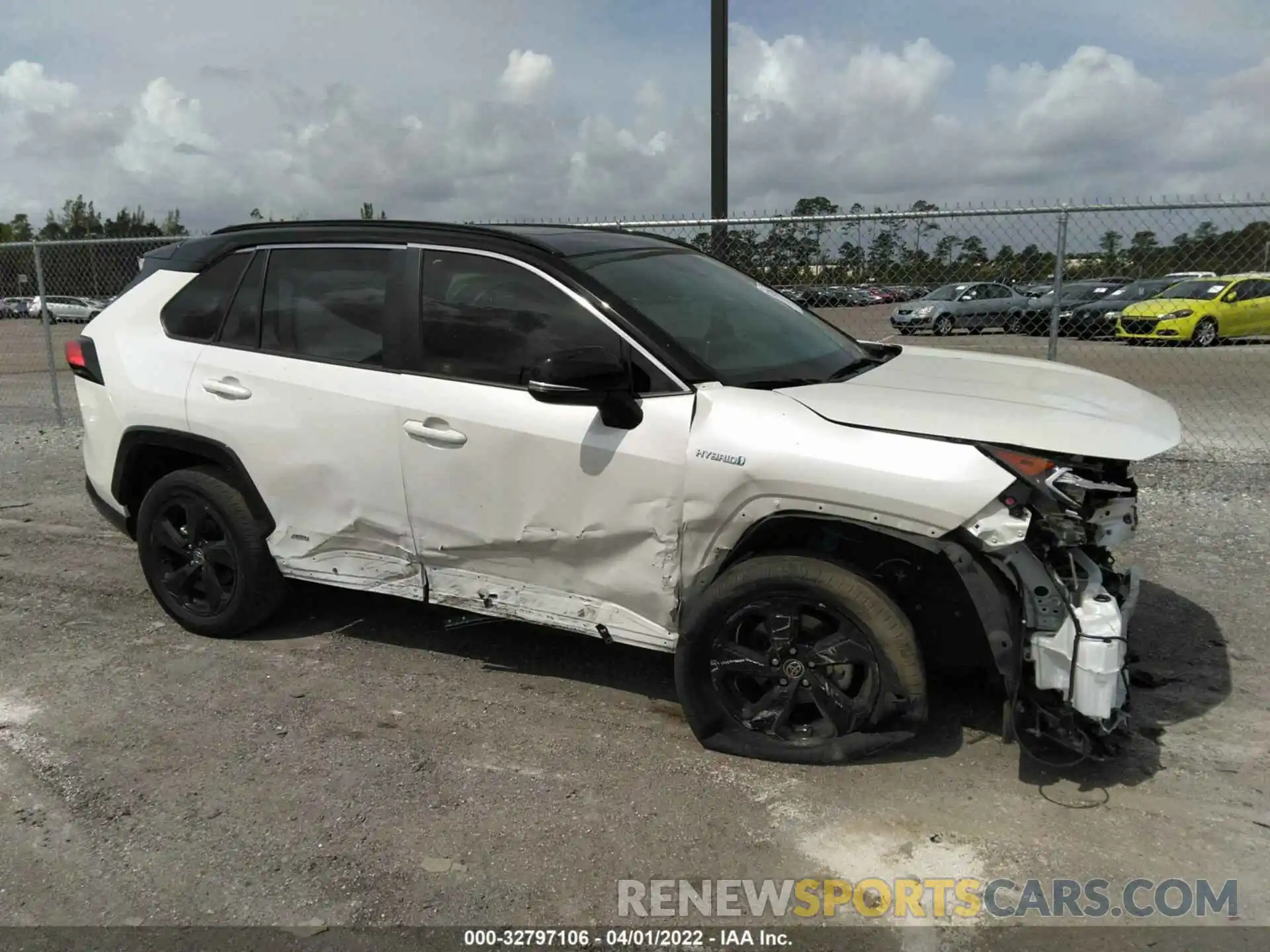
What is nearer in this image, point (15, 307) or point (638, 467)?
point (638, 467)

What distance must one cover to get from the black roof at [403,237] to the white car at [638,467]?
2 centimetres

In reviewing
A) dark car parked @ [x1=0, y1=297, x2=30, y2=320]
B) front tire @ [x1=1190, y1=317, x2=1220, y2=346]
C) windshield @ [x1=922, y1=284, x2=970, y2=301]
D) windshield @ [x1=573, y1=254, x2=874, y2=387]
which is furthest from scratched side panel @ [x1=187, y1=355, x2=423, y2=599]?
dark car parked @ [x1=0, y1=297, x2=30, y2=320]

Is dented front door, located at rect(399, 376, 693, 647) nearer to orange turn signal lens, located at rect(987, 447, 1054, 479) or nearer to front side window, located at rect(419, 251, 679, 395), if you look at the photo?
front side window, located at rect(419, 251, 679, 395)

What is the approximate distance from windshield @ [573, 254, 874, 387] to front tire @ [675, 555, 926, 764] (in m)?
0.75

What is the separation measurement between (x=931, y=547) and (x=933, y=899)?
39.8 inches

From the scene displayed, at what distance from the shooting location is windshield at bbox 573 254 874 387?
11.8ft

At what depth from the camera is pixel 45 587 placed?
17.6 ft

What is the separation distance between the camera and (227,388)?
13.9ft

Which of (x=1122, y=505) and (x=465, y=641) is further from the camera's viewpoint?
(x=465, y=641)

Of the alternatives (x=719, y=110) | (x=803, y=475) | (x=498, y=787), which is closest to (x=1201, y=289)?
(x=719, y=110)

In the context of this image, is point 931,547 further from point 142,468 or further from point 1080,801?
point 142,468

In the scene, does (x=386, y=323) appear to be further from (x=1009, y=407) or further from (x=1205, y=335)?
(x=1205, y=335)

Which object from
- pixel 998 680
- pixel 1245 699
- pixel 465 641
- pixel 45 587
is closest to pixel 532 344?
pixel 465 641

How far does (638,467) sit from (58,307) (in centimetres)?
1379
